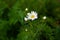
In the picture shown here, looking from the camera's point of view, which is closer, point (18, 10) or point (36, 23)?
point (36, 23)

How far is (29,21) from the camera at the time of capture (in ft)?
8.66

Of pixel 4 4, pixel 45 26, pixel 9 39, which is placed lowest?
pixel 9 39

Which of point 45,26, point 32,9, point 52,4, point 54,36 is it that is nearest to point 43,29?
point 45,26

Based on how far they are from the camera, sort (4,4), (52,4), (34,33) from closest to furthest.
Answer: (34,33) → (4,4) → (52,4)

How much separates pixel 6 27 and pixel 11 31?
12 cm

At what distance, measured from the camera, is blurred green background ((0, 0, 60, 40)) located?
2.66m

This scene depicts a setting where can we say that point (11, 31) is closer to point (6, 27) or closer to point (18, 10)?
point (6, 27)

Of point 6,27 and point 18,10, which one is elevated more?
point 18,10

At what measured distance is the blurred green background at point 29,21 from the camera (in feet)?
8.71

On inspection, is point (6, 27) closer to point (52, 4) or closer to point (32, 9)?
point (32, 9)

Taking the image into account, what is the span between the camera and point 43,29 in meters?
2.69

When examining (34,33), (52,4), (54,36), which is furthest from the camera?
(52,4)

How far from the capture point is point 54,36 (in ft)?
9.35

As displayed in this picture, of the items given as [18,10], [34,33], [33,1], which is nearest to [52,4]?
[33,1]
